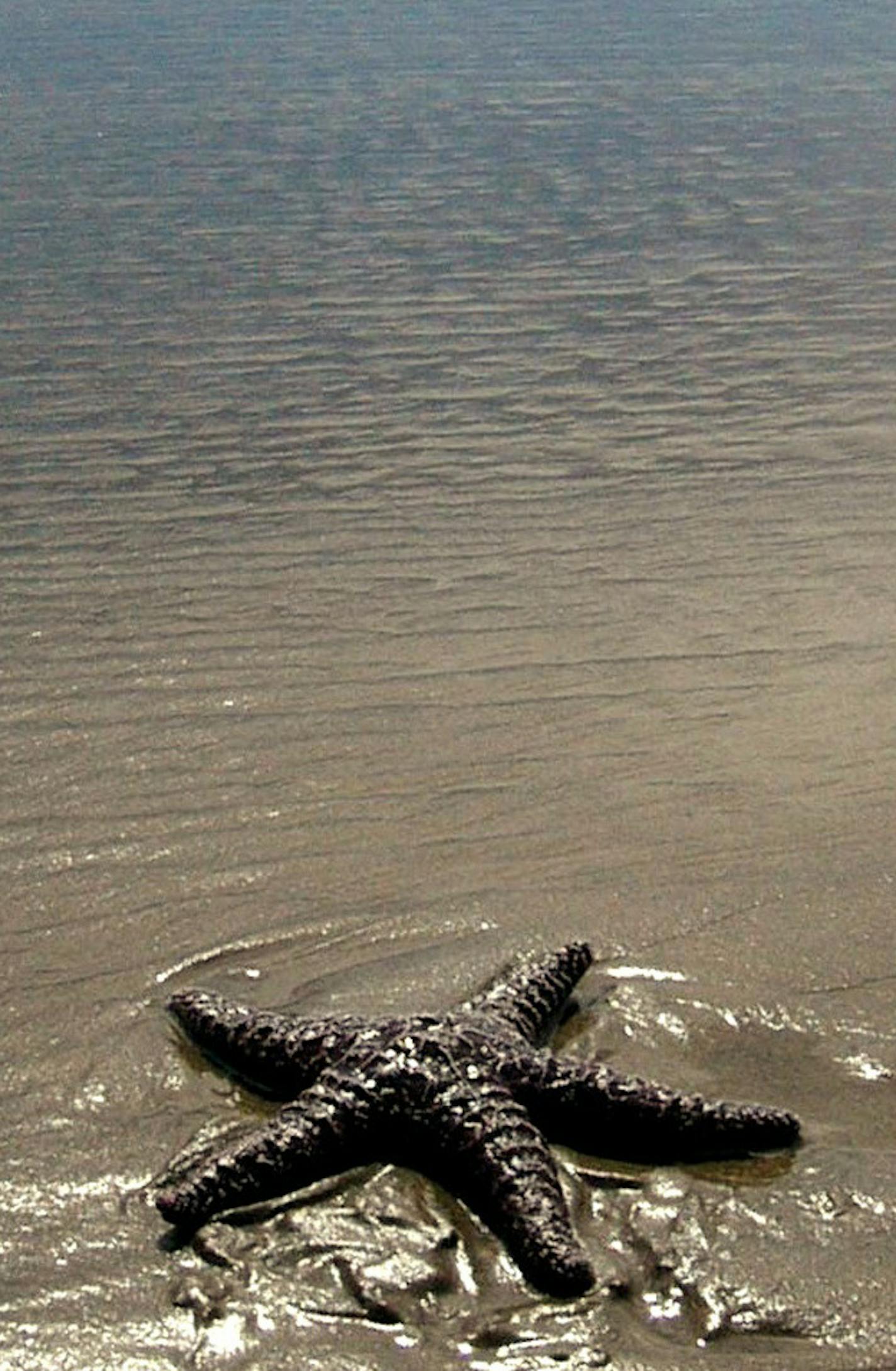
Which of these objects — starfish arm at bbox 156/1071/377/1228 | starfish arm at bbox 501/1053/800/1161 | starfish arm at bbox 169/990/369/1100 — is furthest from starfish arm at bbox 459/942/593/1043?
starfish arm at bbox 156/1071/377/1228

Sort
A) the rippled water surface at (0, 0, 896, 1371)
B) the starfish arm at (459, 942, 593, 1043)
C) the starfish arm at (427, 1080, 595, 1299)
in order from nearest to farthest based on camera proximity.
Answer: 1. the starfish arm at (427, 1080, 595, 1299)
2. the rippled water surface at (0, 0, 896, 1371)
3. the starfish arm at (459, 942, 593, 1043)

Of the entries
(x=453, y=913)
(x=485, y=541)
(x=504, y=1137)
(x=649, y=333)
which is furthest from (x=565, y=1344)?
(x=649, y=333)

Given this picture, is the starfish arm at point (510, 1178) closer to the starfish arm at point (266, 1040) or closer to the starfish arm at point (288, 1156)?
the starfish arm at point (288, 1156)

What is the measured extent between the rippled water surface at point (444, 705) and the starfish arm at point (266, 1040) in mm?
105

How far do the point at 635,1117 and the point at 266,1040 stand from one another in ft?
3.57

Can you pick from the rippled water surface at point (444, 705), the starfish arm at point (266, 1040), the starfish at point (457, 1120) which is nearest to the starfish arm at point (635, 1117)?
the starfish at point (457, 1120)

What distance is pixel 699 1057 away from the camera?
5.96 metres

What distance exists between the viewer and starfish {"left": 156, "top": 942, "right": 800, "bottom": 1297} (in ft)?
16.8

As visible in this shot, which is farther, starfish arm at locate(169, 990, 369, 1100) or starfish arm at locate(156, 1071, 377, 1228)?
starfish arm at locate(169, 990, 369, 1100)

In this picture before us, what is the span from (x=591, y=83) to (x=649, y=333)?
9.37 metres

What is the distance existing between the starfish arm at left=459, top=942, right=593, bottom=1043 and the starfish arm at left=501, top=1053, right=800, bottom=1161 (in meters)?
0.30

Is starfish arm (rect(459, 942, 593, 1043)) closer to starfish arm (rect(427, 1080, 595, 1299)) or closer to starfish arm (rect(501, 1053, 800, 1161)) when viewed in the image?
starfish arm (rect(501, 1053, 800, 1161))

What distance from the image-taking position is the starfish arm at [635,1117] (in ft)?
17.6

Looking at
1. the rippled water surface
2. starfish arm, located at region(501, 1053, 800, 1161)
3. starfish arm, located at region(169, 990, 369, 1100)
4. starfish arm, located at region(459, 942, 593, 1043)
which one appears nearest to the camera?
the rippled water surface
